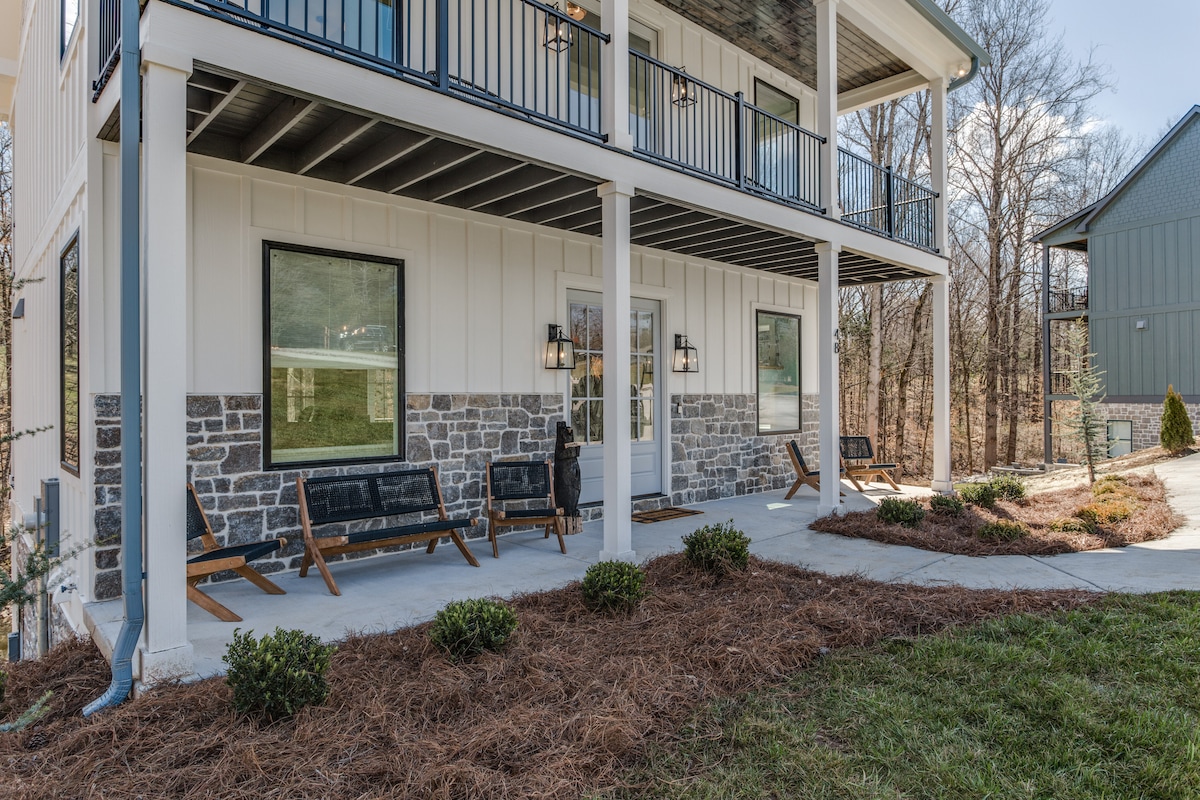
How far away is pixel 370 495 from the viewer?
5109 millimetres

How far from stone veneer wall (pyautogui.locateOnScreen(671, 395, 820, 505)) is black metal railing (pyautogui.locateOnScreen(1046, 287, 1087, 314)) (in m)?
10.7

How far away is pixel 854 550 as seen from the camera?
5680mm

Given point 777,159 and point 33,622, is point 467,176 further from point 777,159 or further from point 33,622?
point 33,622

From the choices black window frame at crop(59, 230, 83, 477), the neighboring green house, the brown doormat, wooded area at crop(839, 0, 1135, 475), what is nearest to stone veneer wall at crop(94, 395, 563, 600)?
black window frame at crop(59, 230, 83, 477)

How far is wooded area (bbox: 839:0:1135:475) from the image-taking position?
1510 cm

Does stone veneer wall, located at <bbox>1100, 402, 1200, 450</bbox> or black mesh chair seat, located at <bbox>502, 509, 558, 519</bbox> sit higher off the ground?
stone veneer wall, located at <bbox>1100, 402, 1200, 450</bbox>

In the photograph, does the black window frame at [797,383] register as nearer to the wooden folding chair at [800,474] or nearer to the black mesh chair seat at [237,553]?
the wooden folding chair at [800,474]

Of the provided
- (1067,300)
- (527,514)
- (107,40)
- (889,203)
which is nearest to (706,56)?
(889,203)

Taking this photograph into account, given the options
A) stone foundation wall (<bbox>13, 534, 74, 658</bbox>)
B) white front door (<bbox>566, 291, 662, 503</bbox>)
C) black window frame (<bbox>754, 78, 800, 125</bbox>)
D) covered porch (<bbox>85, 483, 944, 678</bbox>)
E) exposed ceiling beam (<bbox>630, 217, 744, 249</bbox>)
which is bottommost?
stone foundation wall (<bbox>13, 534, 74, 658</bbox>)

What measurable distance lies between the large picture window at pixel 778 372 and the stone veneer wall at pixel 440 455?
0.80 ft

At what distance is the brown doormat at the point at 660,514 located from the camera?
22.7 ft

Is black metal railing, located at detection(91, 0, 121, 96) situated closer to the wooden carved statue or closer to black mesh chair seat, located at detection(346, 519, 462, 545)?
black mesh chair seat, located at detection(346, 519, 462, 545)

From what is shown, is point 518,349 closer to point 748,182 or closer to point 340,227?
point 340,227

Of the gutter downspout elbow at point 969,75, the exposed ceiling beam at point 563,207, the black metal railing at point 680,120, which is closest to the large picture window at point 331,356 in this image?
the exposed ceiling beam at point 563,207
